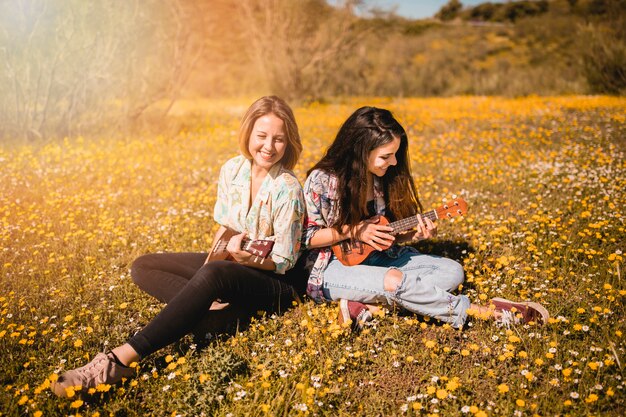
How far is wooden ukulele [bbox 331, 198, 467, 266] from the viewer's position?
346 cm

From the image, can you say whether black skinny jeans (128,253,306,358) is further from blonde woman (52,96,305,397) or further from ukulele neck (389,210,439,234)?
ukulele neck (389,210,439,234)

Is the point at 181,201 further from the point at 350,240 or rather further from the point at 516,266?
the point at 516,266

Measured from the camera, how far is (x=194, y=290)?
9.29 feet

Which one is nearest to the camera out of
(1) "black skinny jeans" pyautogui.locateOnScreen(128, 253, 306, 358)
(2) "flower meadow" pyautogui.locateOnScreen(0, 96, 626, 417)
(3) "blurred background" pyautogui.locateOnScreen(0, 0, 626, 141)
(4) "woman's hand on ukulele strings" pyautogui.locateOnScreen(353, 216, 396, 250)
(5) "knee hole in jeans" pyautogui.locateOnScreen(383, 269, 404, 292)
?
(2) "flower meadow" pyautogui.locateOnScreen(0, 96, 626, 417)

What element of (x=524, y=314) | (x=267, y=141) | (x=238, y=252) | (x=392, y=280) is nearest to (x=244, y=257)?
(x=238, y=252)

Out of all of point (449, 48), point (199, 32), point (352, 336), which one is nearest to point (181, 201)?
point (352, 336)

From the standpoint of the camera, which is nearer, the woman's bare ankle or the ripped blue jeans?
the woman's bare ankle

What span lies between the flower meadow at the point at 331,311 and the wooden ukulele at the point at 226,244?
56 centimetres

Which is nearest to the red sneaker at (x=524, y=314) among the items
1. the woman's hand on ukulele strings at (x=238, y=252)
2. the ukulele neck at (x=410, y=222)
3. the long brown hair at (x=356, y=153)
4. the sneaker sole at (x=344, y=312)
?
the ukulele neck at (x=410, y=222)

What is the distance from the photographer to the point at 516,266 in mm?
3914

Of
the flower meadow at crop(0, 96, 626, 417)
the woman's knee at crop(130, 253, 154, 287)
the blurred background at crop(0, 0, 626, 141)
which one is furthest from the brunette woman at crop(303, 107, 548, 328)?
the blurred background at crop(0, 0, 626, 141)

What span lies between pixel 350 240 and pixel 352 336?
0.71 m

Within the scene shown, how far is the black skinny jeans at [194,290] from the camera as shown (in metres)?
2.74

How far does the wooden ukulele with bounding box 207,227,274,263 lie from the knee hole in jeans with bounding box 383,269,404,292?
2.79 feet
